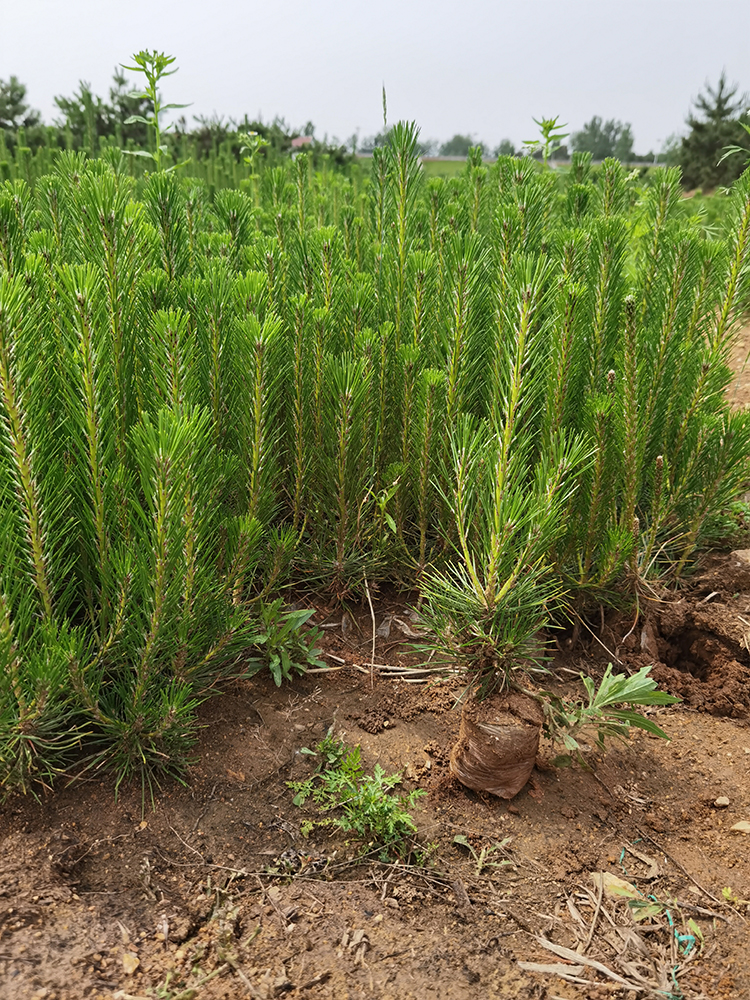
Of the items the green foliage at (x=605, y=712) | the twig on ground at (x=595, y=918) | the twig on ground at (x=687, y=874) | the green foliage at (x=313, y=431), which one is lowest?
the twig on ground at (x=687, y=874)

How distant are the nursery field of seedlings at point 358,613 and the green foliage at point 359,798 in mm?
10

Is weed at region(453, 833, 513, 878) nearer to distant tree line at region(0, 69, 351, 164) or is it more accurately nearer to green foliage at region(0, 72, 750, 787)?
green foliage at region(0, 72, 750, 787)

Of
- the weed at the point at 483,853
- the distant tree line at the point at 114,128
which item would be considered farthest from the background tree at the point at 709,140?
the weed at the point at 483,853

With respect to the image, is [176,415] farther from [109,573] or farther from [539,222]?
[539,222]

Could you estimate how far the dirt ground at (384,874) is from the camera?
1521mm

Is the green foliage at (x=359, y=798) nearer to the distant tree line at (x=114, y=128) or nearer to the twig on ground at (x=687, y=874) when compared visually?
the twig on ground at (x=687, y=874)

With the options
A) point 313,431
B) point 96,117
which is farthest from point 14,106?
point 313,431

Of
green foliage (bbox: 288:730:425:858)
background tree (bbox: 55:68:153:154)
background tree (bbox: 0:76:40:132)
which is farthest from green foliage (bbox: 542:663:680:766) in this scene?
background tree (bbox: 0:76:40:132)

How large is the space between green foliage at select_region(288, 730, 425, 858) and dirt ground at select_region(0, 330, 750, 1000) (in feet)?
0.13

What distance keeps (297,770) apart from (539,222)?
87.7 inches

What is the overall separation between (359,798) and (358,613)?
94 centimetres

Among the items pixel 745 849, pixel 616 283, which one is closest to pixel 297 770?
pixel 745 849

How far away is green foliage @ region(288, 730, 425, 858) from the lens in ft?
6.09

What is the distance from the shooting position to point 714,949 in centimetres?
162
